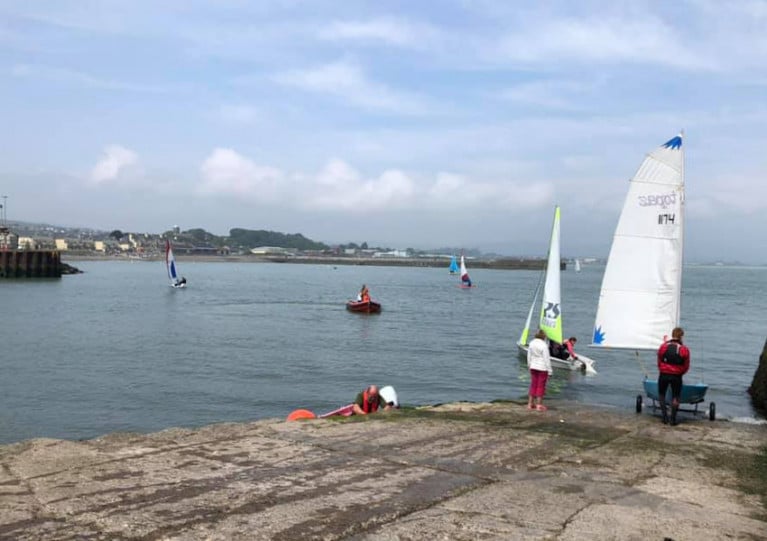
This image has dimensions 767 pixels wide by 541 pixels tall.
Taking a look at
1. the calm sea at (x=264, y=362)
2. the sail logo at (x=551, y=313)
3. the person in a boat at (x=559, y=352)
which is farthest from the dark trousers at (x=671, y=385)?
the sail logo at (x=551, y=313)

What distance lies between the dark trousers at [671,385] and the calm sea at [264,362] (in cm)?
579

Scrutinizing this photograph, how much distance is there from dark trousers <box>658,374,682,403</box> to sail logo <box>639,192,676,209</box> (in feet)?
12.6

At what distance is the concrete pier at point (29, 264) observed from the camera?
86.1 metres

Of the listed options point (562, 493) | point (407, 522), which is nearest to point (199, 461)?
point (407, 522)

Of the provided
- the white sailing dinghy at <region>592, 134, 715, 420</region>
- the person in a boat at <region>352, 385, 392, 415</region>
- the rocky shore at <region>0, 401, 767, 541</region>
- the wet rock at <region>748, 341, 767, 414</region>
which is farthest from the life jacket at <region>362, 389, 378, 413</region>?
the wet rock at <region>748, 341, 767, 414</region>

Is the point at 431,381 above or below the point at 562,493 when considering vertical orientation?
below

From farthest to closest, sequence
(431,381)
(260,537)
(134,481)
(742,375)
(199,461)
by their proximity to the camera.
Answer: (742,375), (431,381), (199,461), (134,481), (260,537)

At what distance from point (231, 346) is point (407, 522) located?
26881mm

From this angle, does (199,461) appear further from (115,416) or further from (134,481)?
(115,416)

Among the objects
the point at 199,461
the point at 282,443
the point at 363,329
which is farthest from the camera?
the point at 363,329

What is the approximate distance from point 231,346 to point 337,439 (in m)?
23.4

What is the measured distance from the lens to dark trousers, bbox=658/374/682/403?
12.0 metres

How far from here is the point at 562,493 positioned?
23.4 feet

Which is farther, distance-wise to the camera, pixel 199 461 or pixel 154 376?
pixel 154 376
